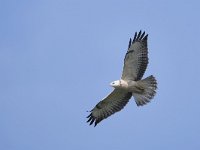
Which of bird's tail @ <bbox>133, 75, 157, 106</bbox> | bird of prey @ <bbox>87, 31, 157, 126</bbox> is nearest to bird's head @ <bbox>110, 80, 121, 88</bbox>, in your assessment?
bird of prey @ <bbox>87, 31, 157, 126</bbox>

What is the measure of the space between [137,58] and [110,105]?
5.30 feet

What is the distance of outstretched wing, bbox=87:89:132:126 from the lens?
1780 centimetres

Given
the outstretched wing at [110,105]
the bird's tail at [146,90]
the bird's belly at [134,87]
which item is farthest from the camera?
the outstretched wing at [110,105]

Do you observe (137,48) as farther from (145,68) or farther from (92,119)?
(92,119)

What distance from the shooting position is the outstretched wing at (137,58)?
56.5 ft

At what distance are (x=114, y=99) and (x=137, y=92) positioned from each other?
0.77 metres

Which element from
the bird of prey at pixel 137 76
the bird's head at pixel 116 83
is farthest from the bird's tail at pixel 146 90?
the bird's head at pixel 116 83

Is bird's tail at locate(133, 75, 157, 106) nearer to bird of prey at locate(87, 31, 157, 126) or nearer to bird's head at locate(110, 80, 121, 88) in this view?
bird of prey at locate(87, 31, 157, 126)

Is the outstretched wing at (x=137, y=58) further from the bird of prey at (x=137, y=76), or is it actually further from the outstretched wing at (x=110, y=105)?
the outstretched wing at (x=110, y=105)

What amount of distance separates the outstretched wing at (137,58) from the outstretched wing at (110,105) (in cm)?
69

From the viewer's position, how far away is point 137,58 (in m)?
17.2

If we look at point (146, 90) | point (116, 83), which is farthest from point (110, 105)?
point (146, 90)

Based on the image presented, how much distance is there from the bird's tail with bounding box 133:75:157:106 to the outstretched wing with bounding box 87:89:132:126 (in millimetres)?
440

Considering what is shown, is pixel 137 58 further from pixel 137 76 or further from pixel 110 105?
pixel 110 105
